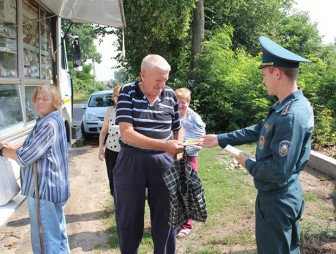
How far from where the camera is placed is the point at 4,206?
3.49 m

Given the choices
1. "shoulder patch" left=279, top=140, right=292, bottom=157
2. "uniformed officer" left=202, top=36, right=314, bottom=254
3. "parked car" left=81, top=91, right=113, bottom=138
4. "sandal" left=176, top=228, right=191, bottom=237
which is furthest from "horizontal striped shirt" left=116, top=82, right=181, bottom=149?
"parked car" left=81, top=91, right=113, bottom=138

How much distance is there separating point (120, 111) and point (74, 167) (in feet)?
17.3

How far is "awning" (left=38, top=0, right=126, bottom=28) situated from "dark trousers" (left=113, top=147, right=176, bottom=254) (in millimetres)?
3985

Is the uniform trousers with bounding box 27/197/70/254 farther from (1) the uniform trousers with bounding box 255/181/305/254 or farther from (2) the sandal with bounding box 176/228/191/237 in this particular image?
(1) the uniform trousers with bounding box 255/181/305/254

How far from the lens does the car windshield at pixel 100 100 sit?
12.1 m

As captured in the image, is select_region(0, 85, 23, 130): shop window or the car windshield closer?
select_region(0, 85, 23, 130): shop window

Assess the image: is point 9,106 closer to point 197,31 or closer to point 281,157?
point 281,157

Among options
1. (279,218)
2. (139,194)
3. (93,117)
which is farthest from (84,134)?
(279,218)

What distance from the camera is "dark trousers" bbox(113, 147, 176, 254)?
2895 mm

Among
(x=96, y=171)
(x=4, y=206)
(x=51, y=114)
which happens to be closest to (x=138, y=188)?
(x=51, y=114)

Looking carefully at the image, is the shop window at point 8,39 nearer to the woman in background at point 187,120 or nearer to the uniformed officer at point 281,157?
the woman in background at point 187,120

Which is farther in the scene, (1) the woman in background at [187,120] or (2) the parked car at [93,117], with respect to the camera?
(2) the parked car at [93,117]

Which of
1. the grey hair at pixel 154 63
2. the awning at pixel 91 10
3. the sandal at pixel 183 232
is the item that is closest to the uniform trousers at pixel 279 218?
the grey hair at pixel 154 63

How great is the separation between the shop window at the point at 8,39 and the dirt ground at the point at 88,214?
1948 mm
